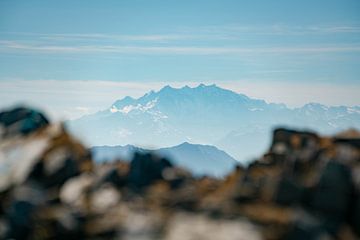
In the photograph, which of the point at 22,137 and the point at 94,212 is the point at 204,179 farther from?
the point at 22,137

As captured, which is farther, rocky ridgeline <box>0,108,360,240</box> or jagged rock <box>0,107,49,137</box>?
jagged rock <box>0,107,49,137</box>

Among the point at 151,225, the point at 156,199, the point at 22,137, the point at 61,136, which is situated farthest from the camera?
the point at 22,137

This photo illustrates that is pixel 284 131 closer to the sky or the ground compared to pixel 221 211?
closer to the sky

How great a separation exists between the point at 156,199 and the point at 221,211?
29.4 ft

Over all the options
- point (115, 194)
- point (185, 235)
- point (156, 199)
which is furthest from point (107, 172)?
point (185, 235)

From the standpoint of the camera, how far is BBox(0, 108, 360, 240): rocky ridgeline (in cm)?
4622

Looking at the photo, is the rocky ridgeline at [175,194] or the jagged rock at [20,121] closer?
the rocky ridgeline at [175,194]

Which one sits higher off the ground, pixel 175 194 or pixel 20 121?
pixel 20 121

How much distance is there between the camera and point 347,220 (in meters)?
47.0

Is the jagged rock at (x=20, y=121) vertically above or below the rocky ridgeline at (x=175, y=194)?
above

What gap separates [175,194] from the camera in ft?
179

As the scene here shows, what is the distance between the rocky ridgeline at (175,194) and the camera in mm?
46219

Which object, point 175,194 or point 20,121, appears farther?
point 20,121

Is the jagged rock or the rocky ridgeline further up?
the jagged rock
